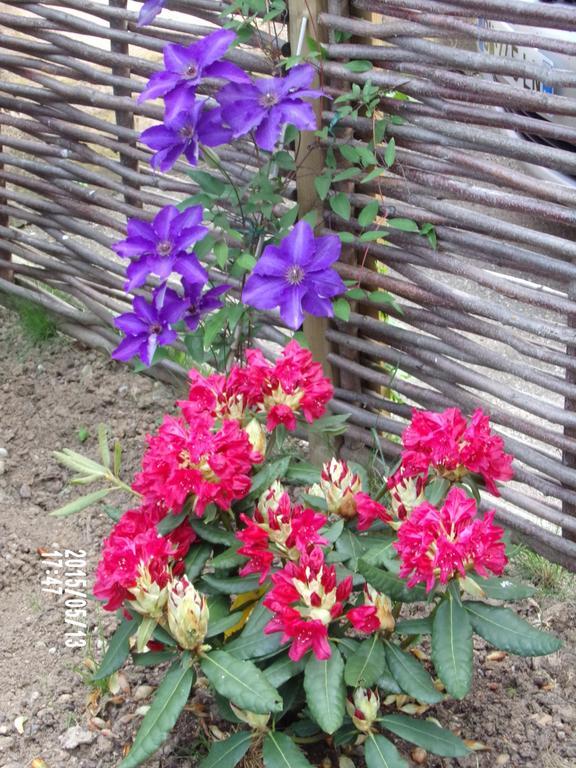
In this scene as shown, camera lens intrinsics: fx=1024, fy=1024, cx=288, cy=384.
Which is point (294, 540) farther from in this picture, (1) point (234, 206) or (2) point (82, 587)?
(1) point (234, 206)

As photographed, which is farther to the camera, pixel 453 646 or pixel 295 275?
pixel 295 275

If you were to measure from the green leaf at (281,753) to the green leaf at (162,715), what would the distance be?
15 cm

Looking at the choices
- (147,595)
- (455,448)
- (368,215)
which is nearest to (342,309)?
(368,215)

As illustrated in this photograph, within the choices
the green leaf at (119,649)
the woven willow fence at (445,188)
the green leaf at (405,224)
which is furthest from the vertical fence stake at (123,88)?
the green leaf at (119,649)

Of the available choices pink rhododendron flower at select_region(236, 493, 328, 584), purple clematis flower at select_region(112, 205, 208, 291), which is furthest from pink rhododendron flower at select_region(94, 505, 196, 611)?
purple clematis flower at select_region(112, 205, 208, 291)

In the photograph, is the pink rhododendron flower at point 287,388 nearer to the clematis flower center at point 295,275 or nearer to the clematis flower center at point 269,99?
the clematis flower center at point 295,275

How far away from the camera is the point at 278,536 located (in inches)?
59.2

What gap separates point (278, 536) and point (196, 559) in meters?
0.22

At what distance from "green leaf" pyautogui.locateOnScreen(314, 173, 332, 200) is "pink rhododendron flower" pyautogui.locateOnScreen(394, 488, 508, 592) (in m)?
0.90

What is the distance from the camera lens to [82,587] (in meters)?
2.25

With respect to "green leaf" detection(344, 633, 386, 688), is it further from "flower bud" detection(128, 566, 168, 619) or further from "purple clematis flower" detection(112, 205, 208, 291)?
"purple clematis flower" detection(112, 205, 208, 291)

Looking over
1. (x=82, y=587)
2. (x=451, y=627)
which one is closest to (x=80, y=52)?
(x=82, y=587)

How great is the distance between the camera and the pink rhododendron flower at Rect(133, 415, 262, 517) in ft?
5.01

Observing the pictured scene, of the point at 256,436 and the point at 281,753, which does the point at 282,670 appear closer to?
the point at 281,753
